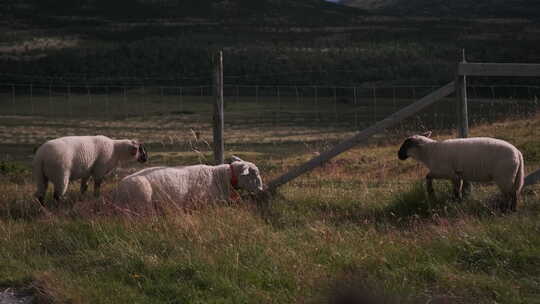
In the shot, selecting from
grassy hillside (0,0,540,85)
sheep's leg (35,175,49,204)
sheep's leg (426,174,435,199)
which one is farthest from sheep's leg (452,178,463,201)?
grassy hillside (0,0,540,85)

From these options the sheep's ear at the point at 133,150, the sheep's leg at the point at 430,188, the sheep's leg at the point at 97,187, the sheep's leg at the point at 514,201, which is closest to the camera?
the sheep's leg at the point at 514,201

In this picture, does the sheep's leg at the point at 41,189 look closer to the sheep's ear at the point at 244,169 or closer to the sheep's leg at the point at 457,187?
the sheep's ear at the point at 244,169

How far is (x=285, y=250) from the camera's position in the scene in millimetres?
6902

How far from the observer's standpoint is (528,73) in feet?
30.0

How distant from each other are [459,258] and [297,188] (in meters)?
4.20

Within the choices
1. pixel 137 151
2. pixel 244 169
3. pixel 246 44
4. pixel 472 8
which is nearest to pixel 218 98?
pixel 244 169

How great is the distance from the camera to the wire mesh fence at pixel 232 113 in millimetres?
34019

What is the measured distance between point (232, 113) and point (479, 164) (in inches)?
1807

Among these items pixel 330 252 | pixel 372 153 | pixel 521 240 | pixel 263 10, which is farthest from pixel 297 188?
pixel 263 10

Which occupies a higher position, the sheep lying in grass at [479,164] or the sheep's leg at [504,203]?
the sheep lying in grass at [479,164]

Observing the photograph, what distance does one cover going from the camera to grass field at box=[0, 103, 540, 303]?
614 cm

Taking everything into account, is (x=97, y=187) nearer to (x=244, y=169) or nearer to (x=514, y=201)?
(x=244, y=169)

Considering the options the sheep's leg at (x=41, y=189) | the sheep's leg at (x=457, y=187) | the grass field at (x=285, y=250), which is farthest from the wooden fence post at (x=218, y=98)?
the sheep's leg at (x=457, y=187)

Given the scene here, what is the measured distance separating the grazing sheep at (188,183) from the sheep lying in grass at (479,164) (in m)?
2.91
